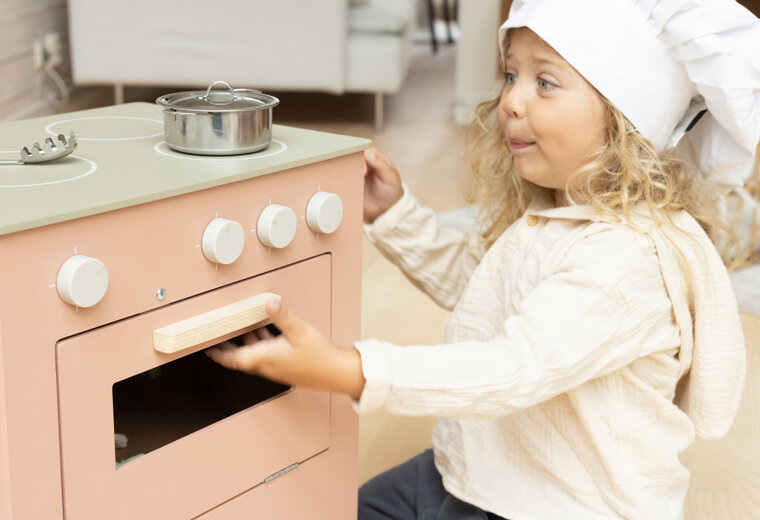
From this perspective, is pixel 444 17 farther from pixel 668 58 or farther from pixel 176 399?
pixel 176 399

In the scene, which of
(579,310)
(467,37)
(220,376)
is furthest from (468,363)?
(467,37)

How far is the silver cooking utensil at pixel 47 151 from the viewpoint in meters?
0.71

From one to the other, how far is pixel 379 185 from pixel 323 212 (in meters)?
0.32

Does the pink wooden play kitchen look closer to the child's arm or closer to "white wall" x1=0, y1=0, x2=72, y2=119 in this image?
the child's arm

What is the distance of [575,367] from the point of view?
814 mm

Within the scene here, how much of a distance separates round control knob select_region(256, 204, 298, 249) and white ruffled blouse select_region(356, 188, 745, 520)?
0.11 m

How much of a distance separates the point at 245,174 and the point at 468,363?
25 cm

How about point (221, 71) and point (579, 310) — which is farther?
point (221, 71)

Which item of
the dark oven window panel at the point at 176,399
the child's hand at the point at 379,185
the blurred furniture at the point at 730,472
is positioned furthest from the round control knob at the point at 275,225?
the blurred furniture at the point at 730,472

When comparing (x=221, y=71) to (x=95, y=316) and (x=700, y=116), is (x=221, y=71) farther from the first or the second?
(x=95, y=316)

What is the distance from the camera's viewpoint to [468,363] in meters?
0.78

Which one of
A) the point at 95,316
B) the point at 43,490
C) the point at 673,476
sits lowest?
the point at 673,476

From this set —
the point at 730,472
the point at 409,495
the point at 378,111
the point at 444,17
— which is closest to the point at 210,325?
the point at 409,495

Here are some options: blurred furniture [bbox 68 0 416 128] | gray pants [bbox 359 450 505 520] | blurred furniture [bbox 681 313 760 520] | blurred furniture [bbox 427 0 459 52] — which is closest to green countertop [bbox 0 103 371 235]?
gray pants [bbox 359 450 505 520]
